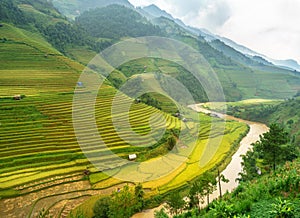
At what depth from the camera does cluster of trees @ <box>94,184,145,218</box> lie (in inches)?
533

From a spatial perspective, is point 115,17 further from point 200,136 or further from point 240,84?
point 200,136

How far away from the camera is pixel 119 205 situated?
46.1ft

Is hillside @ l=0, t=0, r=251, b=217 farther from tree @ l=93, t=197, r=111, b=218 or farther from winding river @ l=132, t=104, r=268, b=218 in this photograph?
tree @ l=93, t=197, r=111, b=218

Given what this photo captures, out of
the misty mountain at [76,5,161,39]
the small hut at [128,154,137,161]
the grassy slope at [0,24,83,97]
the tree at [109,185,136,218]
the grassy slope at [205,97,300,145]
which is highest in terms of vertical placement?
the misty mountain at [76,5,161,39]

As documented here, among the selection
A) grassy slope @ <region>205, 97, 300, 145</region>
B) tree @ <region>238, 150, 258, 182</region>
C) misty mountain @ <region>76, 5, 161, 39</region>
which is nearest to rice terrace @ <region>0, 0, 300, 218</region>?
grassy slope @ <region>205, 97, 300, 145</region>

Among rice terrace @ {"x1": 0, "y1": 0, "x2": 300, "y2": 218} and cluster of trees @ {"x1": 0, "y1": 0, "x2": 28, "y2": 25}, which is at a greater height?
cluster of trees @ {"x1": 0, "y1": 0, "x2": 28, "y2": 25}

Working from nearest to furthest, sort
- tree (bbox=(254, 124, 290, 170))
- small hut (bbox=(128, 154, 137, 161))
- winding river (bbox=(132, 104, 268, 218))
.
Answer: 1. tree (bbox=(254, 124, 290, 170))
2. winding river (bbox=(132, 104, 268, 218))
3. small hut (bbox=(128, 154, 137, 161))

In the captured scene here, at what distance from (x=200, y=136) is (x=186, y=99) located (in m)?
34.5

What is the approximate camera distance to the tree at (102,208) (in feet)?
44.7

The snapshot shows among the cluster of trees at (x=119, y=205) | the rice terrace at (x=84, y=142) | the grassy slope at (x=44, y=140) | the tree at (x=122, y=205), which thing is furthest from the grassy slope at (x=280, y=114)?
the tree at (x=122, y=205)

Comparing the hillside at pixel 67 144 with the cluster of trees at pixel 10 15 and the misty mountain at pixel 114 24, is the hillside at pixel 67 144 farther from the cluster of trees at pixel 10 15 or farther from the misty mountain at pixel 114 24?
the misty mountain at pixel 114 24

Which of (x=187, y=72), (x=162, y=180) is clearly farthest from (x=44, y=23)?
(x=162, y=180)

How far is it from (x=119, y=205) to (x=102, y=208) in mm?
1035

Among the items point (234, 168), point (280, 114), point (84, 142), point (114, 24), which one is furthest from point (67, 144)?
point (114, 24)
